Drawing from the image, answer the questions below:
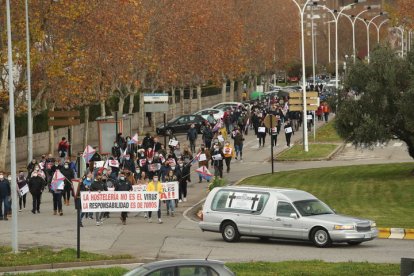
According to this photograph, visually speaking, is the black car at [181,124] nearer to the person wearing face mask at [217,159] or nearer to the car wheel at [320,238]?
the person wearing face mask at [217,159]

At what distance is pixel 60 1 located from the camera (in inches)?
2076

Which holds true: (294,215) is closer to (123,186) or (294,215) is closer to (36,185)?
(123,186)

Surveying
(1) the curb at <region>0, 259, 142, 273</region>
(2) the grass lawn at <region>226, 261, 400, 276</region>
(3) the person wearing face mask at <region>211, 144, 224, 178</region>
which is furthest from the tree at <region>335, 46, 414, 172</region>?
(2) the grass lawn at <region>226, 261, 400, 276</region>

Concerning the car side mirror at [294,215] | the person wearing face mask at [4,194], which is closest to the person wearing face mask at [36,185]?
the person wearing face mask at [4,194]

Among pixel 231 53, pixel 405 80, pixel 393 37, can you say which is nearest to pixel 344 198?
pixel 405 80

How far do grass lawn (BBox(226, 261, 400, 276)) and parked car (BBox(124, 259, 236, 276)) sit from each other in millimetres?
5036

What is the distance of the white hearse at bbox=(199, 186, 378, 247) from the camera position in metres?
27.5

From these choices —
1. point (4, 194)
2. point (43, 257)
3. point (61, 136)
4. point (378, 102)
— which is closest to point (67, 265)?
point (43, 257)

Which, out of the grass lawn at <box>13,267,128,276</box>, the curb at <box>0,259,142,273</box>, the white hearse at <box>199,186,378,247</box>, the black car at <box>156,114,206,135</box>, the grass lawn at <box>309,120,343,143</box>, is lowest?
the curb at <box>0,259,142,273</box>

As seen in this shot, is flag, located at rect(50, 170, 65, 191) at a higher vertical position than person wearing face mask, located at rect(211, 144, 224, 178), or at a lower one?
lower

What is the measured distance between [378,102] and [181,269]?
2889 centimetres

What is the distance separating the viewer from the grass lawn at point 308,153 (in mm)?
55250

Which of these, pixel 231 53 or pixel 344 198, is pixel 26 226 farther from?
pixel 231 53

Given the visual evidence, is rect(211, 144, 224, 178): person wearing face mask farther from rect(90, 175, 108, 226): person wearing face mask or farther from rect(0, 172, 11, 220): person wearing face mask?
rect(90, 175, 108, 226): person wearing face mask
